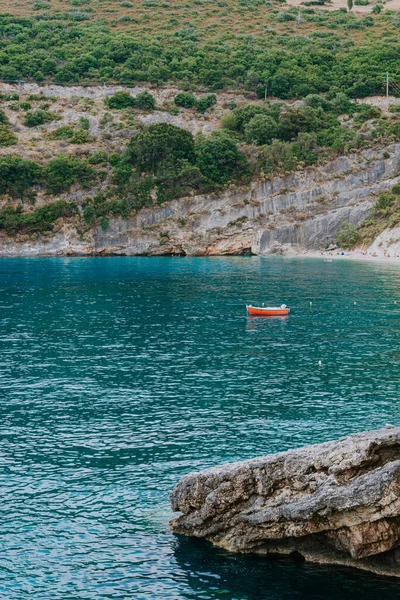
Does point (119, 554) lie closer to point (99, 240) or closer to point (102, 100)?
point (99, 240)

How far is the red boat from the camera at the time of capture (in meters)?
66.8

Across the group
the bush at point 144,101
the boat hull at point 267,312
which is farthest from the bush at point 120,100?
the boat hull at point 267,312

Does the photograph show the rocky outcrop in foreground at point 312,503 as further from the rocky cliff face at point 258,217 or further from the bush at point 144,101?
the bush at point 144,101

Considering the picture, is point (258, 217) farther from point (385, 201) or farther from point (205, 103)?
point (205, 103)

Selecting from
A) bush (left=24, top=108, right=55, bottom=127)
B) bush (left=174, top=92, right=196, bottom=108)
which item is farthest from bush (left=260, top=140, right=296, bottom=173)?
bush (left=24, top=108, right=55, bottom=127)

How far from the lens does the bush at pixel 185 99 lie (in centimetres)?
16750

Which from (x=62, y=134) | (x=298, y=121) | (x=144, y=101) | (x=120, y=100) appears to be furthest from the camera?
(x=120, y=100)

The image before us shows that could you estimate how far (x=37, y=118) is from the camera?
15938 cm

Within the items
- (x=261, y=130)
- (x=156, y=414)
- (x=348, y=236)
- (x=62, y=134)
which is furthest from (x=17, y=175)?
(x=156, y=414)

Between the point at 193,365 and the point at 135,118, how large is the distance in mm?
127761

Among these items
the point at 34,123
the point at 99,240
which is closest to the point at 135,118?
the point at 34,123

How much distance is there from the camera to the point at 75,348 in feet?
170

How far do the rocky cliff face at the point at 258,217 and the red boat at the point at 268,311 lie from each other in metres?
79.7

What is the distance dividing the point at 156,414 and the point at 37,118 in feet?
452
